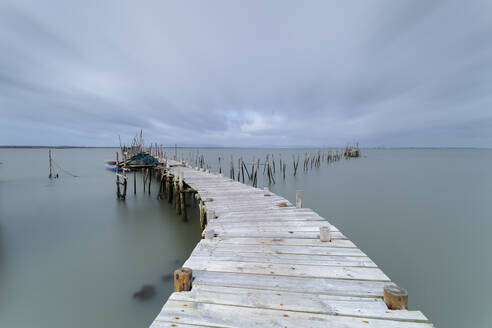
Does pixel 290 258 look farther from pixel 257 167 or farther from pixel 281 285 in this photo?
pixel 257 167

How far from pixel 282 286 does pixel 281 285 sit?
0.02 meters

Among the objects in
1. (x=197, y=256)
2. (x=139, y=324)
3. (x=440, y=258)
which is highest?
(x=197, y=256)

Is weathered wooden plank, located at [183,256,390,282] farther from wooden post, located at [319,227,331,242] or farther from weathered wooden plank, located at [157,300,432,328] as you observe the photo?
wooden post, located at [319,227,331,242]

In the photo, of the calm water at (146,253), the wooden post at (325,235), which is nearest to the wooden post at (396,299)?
the wooden post at (325,235)

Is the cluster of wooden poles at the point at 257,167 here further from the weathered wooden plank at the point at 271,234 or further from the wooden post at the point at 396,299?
the wooden post at the point at 396,299

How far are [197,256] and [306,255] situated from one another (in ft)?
6.52

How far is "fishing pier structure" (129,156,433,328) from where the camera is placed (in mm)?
2217

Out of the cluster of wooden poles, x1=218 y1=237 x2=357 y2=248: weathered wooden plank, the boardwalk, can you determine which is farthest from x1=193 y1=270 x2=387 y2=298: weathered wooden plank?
the cluster of wooden poles

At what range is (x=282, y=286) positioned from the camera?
2.78 meters

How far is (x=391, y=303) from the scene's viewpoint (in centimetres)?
232

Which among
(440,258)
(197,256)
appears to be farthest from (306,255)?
(440,258)

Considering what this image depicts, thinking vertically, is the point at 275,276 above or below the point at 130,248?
above

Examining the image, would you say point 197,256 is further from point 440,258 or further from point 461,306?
point 440,258

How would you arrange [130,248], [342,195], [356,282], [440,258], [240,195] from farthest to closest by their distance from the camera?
[342,195], [240,195], [130,248], [440,258], [356,282]
